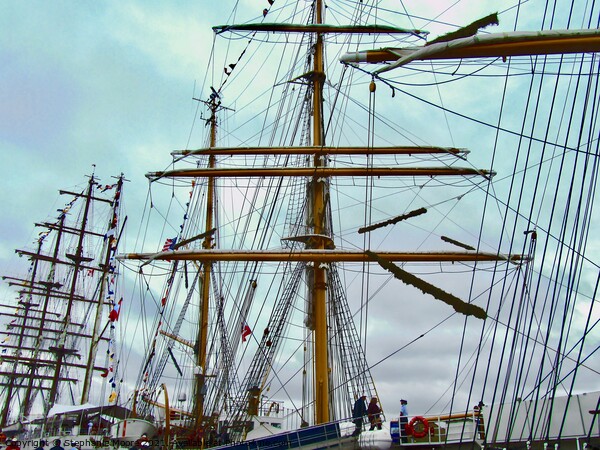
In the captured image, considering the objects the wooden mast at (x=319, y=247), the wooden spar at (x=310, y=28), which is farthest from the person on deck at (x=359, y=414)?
the wooden spar at (x=310, y=28)

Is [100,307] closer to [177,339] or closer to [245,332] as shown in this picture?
[177,339]

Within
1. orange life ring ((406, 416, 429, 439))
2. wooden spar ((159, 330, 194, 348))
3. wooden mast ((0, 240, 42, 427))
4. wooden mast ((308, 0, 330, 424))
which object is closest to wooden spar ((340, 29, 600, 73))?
orange life ring ((406, 416, 429, 439))

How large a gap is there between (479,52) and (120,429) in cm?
1977

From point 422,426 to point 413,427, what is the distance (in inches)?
7.6

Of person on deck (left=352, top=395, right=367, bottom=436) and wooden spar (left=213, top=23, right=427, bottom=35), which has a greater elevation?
wooden spar (left=213, top=23, right=427, bottom=35)

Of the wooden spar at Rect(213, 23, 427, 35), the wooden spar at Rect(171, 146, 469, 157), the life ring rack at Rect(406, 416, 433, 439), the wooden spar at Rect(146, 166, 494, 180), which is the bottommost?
the life ring rack at Rect(406, 416, 433, 439)

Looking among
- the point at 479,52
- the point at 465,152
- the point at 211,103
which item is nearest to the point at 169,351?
the point at 211,103

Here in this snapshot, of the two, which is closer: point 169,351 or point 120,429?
point 120,429

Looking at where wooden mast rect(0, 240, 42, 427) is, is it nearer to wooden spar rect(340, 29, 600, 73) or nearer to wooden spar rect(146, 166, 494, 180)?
wooden spar rect(146, 166, 494, 180)

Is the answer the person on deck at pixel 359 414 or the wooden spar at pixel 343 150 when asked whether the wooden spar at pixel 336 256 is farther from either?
the person on deck at pixel 359 414

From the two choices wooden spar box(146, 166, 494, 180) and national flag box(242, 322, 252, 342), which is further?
national flag box(242, 322, 252, 342)

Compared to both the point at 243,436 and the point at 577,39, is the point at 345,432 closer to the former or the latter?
the point at 243,436

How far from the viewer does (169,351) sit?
3152 cm

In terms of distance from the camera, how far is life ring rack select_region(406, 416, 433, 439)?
1357 centimetres
